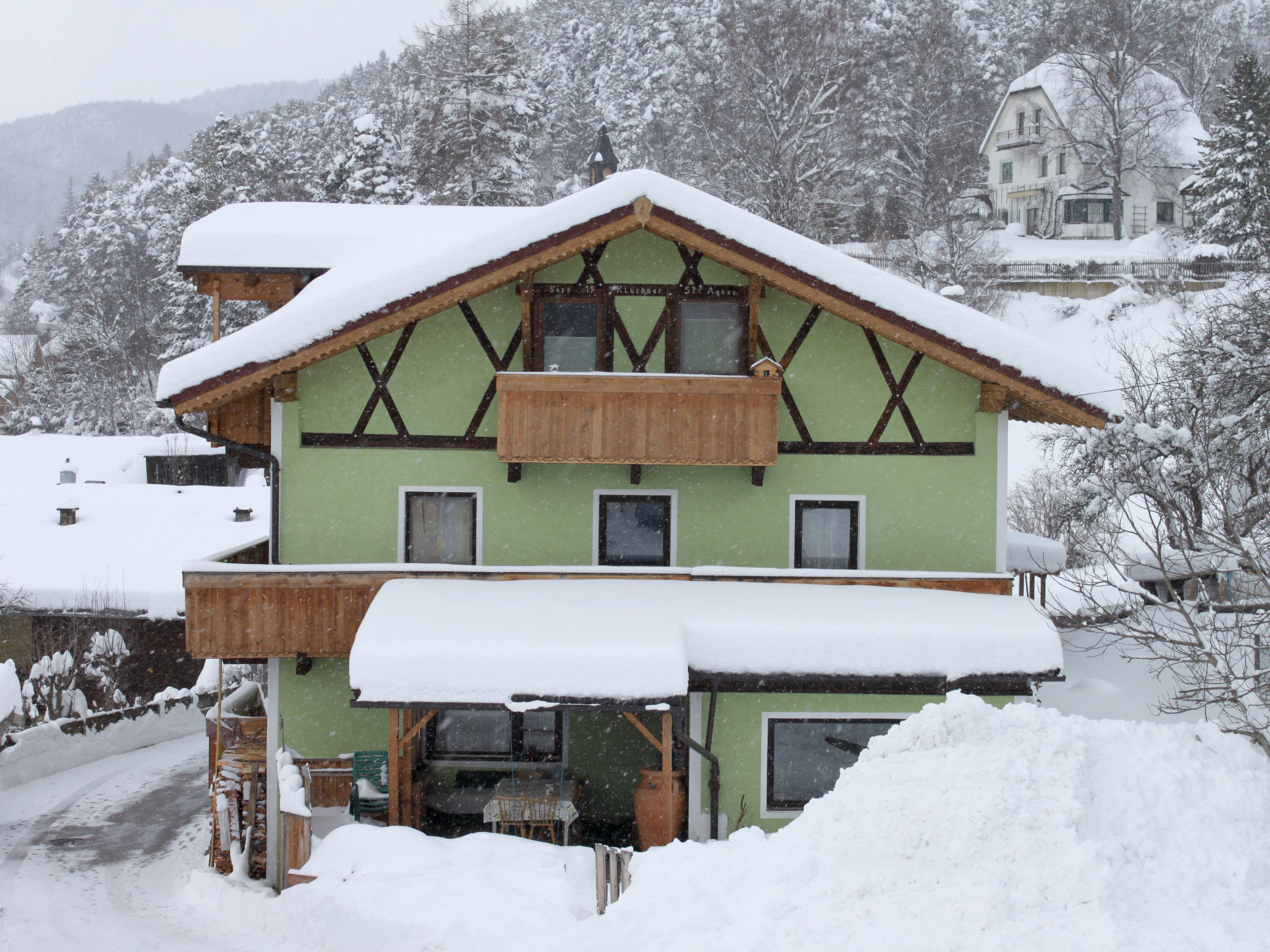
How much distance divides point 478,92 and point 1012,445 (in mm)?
25365

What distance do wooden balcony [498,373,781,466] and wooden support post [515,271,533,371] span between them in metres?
0.63

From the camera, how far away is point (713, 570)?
14492mm

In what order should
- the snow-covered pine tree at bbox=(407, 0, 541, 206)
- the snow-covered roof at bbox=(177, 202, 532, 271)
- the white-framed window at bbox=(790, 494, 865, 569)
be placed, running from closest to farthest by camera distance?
the white-framed window at bbox=(790, 494, 865, 569) < the snow-covered roof at bbox=(177, 202, 532, 271) < the snow-covered pine tree at bbox=(407, 0, 541, 206)

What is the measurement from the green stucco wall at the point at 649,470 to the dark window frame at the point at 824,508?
0.47ft

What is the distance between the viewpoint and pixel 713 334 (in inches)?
597

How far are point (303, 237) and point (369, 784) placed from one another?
28.2 ft

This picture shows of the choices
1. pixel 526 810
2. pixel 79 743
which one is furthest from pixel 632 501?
pixel 79 743

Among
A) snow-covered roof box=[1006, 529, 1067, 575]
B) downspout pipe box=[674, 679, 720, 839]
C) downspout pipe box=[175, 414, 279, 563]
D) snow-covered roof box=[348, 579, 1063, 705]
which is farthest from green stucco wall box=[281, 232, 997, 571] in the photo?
snow-covered roof box=[1006, 529, 1067, 575]

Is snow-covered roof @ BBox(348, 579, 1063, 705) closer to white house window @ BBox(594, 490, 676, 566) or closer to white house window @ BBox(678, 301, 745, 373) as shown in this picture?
white house window @ BBox(594, 490, 676, 566)

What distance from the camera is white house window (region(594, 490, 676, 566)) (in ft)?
50.6

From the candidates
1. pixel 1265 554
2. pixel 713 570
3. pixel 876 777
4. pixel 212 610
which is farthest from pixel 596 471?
pixel 1265 554

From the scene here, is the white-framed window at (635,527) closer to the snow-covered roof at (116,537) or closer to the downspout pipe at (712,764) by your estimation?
the downspout pipe at (712,764)

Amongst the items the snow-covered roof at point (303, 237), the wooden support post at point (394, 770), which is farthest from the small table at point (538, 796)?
the snow-covered roof at point (303, 237)

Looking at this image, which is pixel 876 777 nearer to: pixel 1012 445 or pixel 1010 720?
pixel 1010 720
